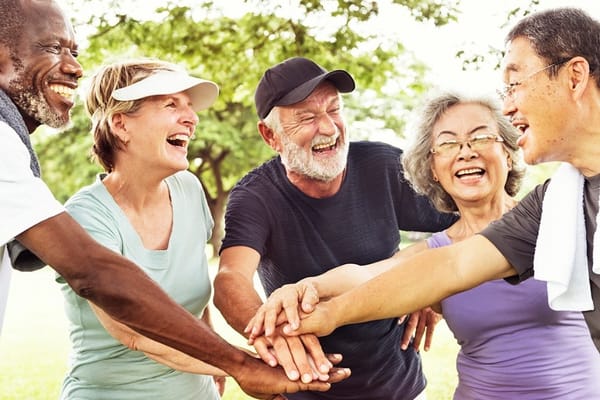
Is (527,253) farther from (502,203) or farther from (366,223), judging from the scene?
(366,223)

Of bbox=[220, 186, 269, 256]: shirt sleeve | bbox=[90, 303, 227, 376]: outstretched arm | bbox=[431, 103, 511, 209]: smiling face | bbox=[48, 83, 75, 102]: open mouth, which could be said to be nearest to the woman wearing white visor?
bbox=[90, 303, 227, 376]: outstretched arm

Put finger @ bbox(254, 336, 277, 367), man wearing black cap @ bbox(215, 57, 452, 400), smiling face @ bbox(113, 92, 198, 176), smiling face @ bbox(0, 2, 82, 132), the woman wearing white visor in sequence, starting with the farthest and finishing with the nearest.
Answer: man wearing black cap @ bbox(215, 57, 452, 400)
smiling face @ bbox(113, 92, 198, 176)
finger @ bbox(254, 336, 277, 367)
the woman wearing white visor
smiling face @ bbox(0, 2, 82, 132)

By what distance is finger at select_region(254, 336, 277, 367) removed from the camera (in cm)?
298

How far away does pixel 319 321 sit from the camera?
3031 millimetres

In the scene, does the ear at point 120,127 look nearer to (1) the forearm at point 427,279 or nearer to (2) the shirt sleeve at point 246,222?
(2) the shirt sleeve at point 246,222

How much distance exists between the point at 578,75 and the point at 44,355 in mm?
10857

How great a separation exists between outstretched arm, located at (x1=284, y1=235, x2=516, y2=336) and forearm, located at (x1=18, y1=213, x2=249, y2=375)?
568 millimetres

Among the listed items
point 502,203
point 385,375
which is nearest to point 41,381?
point 385,375

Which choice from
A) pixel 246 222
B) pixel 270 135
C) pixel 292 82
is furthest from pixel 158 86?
pixel 270 135

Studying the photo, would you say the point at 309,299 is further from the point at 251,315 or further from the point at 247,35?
the point at 247,35

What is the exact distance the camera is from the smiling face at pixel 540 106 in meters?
2.49

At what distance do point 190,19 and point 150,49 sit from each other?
2.02ft

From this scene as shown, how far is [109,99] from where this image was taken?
313cm

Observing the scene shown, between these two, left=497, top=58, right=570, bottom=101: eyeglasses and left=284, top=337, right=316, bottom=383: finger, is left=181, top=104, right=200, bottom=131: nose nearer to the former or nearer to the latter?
left=284, top=337, right=316, bottom=383: finger
